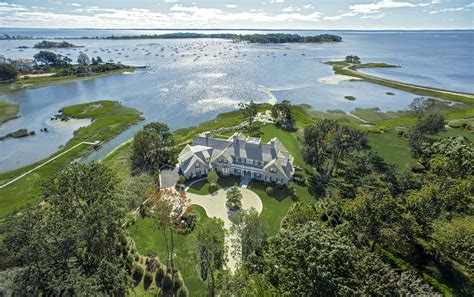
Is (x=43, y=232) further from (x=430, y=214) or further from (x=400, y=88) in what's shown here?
(x=400, y=88)

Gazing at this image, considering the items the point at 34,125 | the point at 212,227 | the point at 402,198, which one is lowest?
the point at 34,125

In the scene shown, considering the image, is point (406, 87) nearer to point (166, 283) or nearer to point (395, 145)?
point (395, 145)

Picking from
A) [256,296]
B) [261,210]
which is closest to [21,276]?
[256,296]

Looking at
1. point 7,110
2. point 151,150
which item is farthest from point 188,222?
point 7,110

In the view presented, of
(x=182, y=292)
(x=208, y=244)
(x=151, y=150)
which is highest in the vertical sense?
(x=208, y=244)

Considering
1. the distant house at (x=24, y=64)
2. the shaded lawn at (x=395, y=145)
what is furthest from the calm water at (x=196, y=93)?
the distant house at (x=24, y=64)
